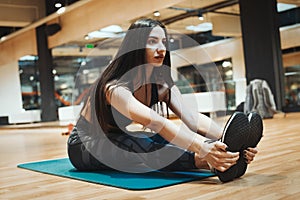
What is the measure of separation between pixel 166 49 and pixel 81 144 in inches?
21.4

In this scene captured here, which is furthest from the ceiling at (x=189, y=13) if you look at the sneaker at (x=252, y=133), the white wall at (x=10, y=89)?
the sneaker at (x=252, y=133)

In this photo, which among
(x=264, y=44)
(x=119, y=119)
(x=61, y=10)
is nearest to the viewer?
(x=119, y=119)

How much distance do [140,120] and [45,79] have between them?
9.21 metres

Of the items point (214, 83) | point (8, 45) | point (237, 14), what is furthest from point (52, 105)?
point (237, 14)

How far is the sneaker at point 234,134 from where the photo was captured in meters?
1.31

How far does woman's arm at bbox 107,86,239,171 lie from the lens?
131 centimetres

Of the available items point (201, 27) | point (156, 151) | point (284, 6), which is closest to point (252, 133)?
point (156, 151)

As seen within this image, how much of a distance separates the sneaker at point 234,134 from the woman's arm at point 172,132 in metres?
0.03

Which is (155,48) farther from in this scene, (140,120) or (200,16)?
(200,16)

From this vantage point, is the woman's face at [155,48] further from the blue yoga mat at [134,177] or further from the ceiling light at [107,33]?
the ceiling light at [107,33]

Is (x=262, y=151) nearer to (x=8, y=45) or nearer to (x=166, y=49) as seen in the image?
(x=166, y=49)

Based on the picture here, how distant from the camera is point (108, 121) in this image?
165cm

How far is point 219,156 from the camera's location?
4.26 ft

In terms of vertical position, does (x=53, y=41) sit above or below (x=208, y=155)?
above
